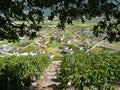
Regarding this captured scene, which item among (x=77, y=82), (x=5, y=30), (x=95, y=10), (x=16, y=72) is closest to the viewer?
(x=95, y=10)

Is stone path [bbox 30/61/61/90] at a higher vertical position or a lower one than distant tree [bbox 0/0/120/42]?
lower

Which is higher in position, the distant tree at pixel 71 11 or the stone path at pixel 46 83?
the distant tree at pixel 71 11

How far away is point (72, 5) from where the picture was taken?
12820mm

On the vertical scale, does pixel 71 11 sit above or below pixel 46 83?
above

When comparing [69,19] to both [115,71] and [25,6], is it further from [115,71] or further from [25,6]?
Answer: [115,71]

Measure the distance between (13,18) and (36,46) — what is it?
4814 inches

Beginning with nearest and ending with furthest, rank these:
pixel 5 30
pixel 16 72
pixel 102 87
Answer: pixel 5 30, pixel 102 87, pixel 16 72

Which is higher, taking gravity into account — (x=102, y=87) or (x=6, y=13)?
(x=6, y=13)

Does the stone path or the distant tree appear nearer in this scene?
the distant tree

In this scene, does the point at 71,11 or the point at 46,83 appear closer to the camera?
the point at 71,11

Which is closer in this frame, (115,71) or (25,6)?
(25,6)

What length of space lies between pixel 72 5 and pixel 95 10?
3.06ft

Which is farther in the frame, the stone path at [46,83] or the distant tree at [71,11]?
the stone path at [46,83]

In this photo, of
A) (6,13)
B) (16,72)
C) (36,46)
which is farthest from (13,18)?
(36,46)
